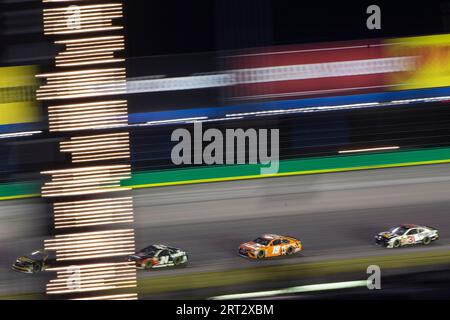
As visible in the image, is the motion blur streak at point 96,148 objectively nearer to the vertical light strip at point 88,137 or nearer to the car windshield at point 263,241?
the vertical light strip at point 88,137

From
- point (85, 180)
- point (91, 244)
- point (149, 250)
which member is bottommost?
point (149, 250)

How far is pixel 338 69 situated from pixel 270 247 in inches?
127

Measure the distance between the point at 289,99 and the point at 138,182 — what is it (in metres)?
2.14

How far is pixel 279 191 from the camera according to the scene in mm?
8641

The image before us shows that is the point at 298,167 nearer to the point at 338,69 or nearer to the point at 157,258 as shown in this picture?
the point at 338,69

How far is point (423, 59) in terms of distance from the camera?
8.23 m

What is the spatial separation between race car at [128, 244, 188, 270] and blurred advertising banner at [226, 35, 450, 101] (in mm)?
2747

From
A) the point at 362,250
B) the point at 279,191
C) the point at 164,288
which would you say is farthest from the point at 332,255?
the point at 279,191

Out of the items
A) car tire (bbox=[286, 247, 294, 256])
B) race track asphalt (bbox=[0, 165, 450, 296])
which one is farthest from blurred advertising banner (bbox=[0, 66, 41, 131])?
car tire (bbox=[286, 247, 294, 256])

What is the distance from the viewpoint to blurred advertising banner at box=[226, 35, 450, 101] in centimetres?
804

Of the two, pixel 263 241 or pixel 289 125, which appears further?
pixel 289 125

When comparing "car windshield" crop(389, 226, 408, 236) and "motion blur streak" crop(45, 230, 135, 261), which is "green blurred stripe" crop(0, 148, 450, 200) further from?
"motion blur streak" crop(45, 230, 135, 261)

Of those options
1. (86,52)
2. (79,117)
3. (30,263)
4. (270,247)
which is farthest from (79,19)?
(270,247)
